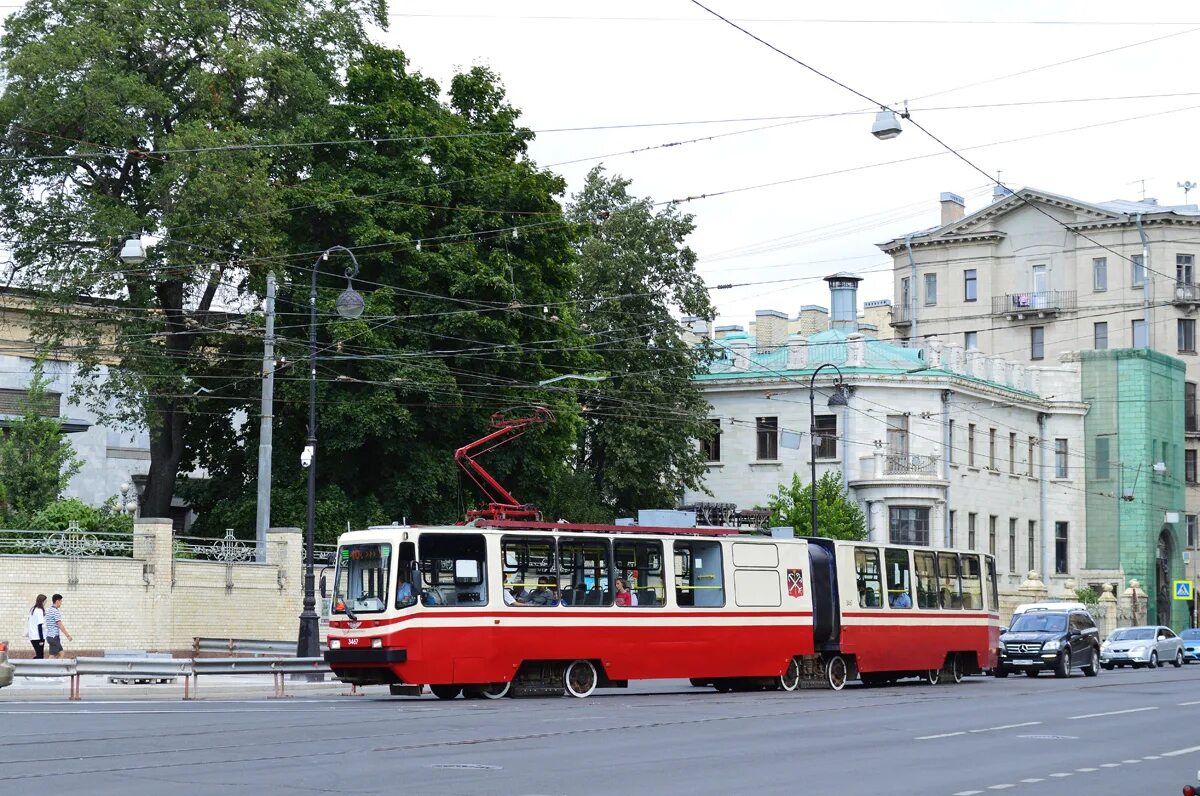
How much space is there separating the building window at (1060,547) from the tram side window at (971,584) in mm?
40204

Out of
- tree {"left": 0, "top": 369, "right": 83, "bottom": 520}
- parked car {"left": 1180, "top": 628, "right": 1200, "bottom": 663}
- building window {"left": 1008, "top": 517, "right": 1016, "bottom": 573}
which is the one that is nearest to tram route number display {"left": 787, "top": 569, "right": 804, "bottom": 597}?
tree {"left": 0, "top": 369, "right": 83, "bottom": 520}

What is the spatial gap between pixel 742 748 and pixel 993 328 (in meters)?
71.6

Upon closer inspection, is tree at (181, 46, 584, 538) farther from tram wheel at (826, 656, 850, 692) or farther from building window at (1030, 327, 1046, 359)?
building window at (1030, 327, 1046, 359)

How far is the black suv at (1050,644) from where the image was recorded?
42.4m

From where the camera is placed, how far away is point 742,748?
18.8 metres

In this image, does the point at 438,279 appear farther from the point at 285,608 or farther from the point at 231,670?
the point at 231,670

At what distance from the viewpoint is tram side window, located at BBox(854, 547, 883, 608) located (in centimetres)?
3481

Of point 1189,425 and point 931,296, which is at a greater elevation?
point 931,296

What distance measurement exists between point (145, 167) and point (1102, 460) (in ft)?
161

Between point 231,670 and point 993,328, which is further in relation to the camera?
point 993,328

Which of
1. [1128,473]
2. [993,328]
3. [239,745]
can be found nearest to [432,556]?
[239,745]

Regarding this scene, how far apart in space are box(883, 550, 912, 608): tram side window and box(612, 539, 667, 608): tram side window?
724cm

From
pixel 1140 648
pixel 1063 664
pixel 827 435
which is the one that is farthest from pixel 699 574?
pixel 827 435

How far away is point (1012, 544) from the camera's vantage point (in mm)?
74125
